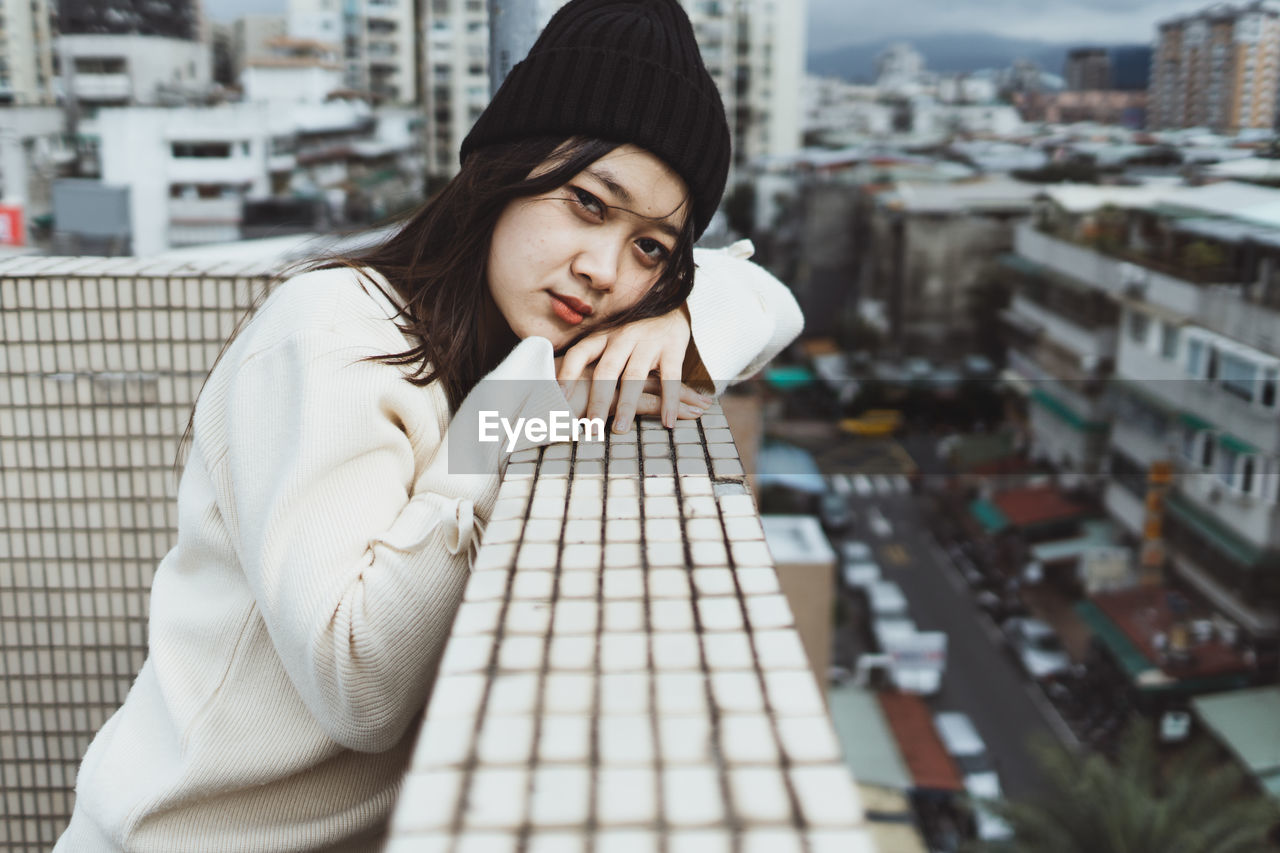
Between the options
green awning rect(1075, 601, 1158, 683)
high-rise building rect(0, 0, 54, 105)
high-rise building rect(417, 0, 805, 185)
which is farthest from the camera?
high-rise building rect(417, 0, 805, 185)

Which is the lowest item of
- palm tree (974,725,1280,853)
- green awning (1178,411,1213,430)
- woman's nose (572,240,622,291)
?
palm tree (974,725,1280,853)

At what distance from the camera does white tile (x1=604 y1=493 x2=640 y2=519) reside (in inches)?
30.9

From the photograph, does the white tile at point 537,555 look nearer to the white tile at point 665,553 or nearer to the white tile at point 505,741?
the white tile at point 665,553

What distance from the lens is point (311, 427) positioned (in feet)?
2.53

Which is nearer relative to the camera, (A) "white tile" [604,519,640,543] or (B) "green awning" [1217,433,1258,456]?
(A) "white tile" [604,519,640,543]

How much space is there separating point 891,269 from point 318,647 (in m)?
23.2

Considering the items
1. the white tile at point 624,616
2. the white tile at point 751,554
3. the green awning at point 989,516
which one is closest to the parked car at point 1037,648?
the green awning at point 989,516

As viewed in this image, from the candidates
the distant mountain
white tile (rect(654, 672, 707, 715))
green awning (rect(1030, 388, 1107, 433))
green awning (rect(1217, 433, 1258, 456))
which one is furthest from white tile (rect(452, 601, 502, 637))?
green awning (rect(1030, 388, 1107, 433))

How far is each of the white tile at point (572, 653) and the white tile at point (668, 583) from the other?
0.24 ft

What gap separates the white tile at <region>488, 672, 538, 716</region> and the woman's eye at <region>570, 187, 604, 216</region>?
0.64m

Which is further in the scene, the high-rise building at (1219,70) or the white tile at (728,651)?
the high-rise building at (1219,70)

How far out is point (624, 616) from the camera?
1.97 feet

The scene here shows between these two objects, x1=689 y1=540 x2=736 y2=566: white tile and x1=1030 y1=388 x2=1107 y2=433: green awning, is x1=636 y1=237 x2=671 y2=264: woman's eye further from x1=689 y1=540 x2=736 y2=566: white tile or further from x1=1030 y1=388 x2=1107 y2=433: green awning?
x1=1030 y1=388 x2=1107 y2=433: green awning

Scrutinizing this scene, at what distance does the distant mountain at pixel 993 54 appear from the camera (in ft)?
44.7
